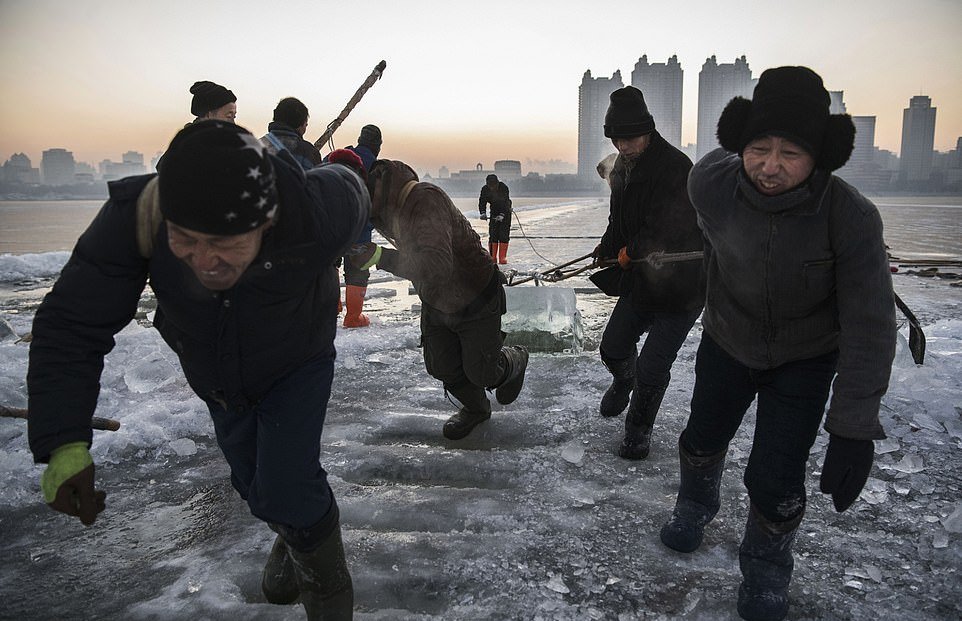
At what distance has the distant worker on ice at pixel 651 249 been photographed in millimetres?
3338

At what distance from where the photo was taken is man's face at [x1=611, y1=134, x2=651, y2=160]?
11.3 ft

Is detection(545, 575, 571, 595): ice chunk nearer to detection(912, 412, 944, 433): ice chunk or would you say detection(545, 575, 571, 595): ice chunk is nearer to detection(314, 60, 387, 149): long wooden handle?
detection(912, 412, 944, 433): ice chunk

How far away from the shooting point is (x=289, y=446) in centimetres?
183

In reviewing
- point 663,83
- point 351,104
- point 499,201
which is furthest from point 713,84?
point 351,104

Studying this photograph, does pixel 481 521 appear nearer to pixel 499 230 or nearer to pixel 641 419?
pixel 641 419

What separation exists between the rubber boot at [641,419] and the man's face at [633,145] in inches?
51.3

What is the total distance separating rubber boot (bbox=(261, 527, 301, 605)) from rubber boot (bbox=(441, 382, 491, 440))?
1516 millimetres

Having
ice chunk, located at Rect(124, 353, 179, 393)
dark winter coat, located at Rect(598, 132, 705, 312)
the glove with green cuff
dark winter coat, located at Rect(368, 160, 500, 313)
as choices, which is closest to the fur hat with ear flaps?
dark winter coat, located at Rect(598, 132, 705, 312)

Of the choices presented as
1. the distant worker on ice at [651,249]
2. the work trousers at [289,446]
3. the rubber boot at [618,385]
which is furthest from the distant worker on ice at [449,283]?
the work trousers at [289,446]

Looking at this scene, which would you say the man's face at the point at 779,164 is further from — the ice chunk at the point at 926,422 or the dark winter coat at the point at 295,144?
the dark winter coat at the point at 295,144

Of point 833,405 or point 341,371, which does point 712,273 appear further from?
point 341,371

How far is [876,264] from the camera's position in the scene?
1882 millimetres

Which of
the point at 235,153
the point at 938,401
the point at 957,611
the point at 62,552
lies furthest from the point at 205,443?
the point at 938,401

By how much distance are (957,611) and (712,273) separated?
1.42 m
